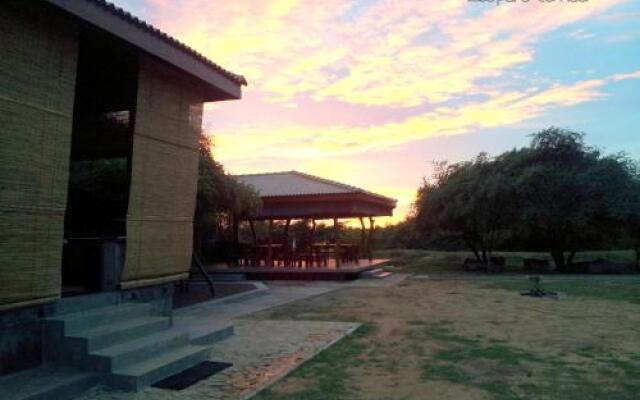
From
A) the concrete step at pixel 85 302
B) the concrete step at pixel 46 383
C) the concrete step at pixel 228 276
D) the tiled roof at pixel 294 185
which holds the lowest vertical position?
the concrete step at pixel 46 383

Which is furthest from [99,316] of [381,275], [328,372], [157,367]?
[381,275]

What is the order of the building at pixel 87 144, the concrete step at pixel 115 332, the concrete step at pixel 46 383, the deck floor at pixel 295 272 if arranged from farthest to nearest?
the deck floor at pixel 295 272
the concrete step at pixel 115 332
the building at pixel 87 144
the concrete step at pixel 46 383

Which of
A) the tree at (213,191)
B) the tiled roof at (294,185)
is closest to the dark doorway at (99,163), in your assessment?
the tree at (213,191)

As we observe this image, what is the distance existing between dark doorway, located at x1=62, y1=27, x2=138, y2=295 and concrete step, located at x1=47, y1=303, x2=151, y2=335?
0.35 meters

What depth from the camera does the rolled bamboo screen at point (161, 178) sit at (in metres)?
6.55

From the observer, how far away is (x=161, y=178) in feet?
23.0

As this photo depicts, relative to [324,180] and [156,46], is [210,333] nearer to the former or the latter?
[156,46]

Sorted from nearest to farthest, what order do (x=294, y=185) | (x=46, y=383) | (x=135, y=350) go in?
(x=46, y=383), (x=135, y=350), (x=294, y=185)

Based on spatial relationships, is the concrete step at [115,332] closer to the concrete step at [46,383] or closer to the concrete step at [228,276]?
the concrete step at [46,383]

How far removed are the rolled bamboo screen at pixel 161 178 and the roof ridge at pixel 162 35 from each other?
398mm

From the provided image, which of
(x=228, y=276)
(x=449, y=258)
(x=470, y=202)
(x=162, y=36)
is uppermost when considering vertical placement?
(x=162, y=36)

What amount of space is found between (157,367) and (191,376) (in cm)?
38

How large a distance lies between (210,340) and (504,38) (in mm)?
9033

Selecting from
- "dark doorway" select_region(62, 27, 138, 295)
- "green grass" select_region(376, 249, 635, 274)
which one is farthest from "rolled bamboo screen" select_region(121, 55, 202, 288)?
"green grass" select_region(376, 249, 635, 274)
